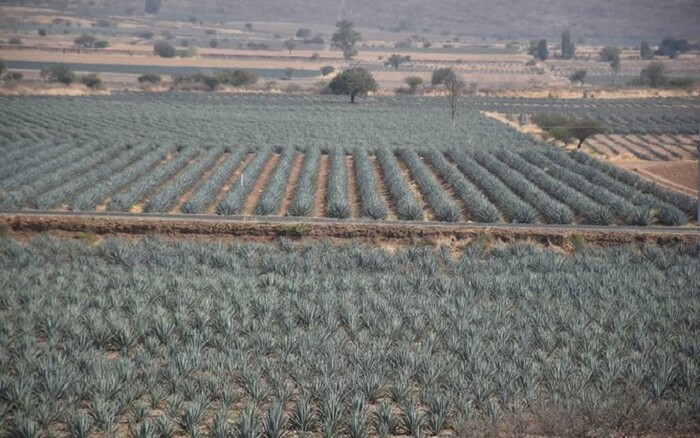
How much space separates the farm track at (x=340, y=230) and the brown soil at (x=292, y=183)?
2938 millimetres

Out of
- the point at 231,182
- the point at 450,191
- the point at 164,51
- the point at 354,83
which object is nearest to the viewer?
the point at 450,191

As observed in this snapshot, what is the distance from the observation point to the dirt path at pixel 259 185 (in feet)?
83.1

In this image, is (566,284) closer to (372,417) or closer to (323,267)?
(323,267)

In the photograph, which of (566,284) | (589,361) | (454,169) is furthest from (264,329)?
(454,169)

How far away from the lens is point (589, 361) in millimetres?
11680

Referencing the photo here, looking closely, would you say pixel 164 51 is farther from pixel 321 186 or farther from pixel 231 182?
pixel 321 186

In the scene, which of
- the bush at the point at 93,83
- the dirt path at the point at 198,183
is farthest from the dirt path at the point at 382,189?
the bush at the point at 93,83

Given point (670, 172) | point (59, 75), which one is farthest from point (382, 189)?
point (59, 75)

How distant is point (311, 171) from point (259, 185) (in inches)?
100.0

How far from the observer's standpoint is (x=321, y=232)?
2175 centimetres

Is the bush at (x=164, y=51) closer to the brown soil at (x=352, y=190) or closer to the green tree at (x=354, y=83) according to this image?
the green tree at (x=354, y=83)

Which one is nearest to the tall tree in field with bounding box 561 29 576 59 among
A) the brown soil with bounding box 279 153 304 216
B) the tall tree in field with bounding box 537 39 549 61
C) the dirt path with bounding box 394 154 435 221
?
the tall tree in field with bounding box 537 39 549 61

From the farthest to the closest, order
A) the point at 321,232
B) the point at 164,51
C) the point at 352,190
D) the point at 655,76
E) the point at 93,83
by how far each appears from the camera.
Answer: the point at 164,51 → the point at 655,76 → the point at 93,83 → the point at 352,190 → the point at 321,232

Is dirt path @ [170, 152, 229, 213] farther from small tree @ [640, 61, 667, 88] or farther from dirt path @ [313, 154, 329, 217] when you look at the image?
small tree @ [640, 61, 667, 88]
